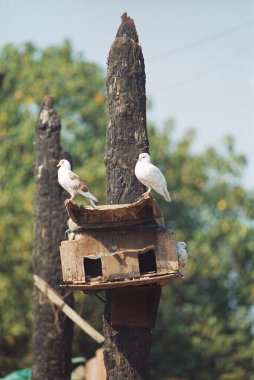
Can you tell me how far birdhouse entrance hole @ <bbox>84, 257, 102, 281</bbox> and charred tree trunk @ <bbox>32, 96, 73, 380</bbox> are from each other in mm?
2602

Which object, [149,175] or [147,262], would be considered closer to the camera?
[149,175]

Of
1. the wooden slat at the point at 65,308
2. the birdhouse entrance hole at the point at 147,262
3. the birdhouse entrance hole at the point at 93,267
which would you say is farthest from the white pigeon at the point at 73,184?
the wooden slat at the point at 65,308

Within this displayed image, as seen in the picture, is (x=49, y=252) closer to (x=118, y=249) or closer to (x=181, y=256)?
(x=118, y=249)

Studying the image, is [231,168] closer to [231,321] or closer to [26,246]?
[231,321]

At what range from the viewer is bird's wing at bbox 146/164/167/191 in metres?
7.82

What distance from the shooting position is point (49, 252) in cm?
1105

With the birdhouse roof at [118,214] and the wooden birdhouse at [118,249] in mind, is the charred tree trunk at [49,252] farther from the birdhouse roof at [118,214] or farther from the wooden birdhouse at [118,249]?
the birdhouse roof at [118,214]

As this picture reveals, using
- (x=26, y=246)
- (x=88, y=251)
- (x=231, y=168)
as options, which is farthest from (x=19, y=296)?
(x=88, y=251)

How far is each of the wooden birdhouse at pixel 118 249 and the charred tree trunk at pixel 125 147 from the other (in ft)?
1.44

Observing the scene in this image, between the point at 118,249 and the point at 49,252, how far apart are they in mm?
3083

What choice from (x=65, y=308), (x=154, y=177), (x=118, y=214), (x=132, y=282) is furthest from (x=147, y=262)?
(x=65, y=308)

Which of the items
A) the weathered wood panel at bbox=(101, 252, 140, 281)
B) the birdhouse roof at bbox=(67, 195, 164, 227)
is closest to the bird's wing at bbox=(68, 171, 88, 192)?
the birdhouse roof at bbox=(67, 195, 164, 227)

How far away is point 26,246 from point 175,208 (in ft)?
14.3

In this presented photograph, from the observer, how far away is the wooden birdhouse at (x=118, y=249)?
7957 millimetres
